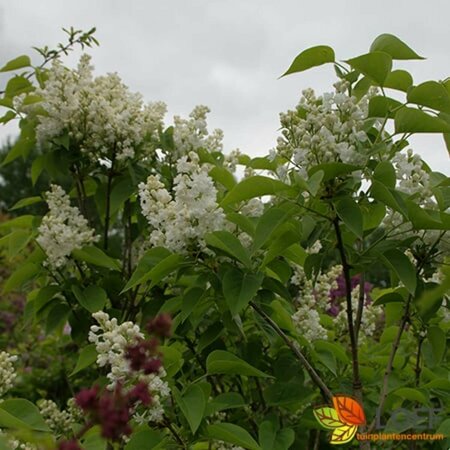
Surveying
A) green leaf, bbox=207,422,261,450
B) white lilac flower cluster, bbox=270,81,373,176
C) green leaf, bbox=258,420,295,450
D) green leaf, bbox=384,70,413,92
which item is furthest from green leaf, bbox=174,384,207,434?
green leaf, bbox=384,70,413,92

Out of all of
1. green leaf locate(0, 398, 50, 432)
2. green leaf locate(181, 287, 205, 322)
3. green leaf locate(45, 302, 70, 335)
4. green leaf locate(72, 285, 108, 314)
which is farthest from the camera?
green leaf locate(45, 302, 70, 335)

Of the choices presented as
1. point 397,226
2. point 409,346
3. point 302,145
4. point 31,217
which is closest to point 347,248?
point 397,226

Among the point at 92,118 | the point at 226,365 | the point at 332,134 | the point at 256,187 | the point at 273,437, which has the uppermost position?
the point at 92,118

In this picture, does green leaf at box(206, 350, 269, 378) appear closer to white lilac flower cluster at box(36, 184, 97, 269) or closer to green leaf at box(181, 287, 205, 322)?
green leaf at box(181, 287, 205, 322)

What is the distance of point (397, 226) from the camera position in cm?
189

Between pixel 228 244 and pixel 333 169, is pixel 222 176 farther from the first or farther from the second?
pixel 333 169

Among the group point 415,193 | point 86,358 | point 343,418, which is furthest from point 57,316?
point 415,193

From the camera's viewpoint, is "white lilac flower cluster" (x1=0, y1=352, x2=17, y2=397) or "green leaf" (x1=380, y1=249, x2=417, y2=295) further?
"white lilac flower cluster" (x1=0, y1=352, x2=17, y2=397)

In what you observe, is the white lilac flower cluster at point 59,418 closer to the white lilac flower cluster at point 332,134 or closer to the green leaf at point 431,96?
the white lilac flower cluster at point 332,134

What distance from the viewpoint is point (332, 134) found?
5.82 ft

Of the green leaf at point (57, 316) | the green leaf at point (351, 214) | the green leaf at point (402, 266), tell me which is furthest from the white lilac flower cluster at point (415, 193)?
the green leaf at point (57, 316)

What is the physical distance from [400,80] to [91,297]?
1443 mm

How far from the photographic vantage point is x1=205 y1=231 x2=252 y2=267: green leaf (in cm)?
182

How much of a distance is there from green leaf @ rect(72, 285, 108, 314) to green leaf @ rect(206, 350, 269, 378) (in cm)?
79
